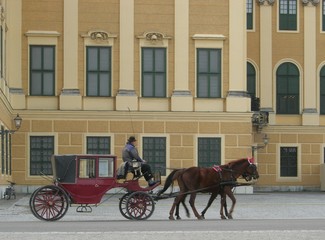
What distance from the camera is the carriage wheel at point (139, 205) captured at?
24.4 meters

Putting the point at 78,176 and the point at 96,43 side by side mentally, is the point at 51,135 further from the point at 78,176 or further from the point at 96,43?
the point at 78,176

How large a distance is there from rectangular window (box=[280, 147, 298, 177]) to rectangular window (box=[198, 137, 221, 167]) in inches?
368

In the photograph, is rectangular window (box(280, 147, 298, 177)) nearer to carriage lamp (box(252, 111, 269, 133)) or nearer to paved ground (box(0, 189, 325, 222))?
carriage lamp (box(252, 111, 269, 133))

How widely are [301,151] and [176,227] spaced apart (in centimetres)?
3353

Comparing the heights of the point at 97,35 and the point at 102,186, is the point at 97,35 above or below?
above

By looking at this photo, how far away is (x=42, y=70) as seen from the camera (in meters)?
44.3

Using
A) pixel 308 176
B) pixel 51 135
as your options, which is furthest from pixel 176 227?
pixel 308 176

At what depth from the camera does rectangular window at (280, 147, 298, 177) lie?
5359 cm

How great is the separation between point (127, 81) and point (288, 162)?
13.0m

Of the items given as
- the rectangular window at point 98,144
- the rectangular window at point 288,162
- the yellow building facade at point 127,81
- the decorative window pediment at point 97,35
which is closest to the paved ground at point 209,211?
the yellow building facade at point 127,81

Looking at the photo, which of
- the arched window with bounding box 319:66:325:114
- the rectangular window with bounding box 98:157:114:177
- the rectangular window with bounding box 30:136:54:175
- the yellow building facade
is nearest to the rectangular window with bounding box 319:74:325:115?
the arched window with bounding box 319:66:325:114

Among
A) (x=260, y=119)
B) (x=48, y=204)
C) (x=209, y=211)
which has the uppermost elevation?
(x=260, y=119)

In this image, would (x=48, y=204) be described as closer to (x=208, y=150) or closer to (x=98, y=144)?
(x=98, y=144)

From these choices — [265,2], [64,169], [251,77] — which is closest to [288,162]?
[251,77]
